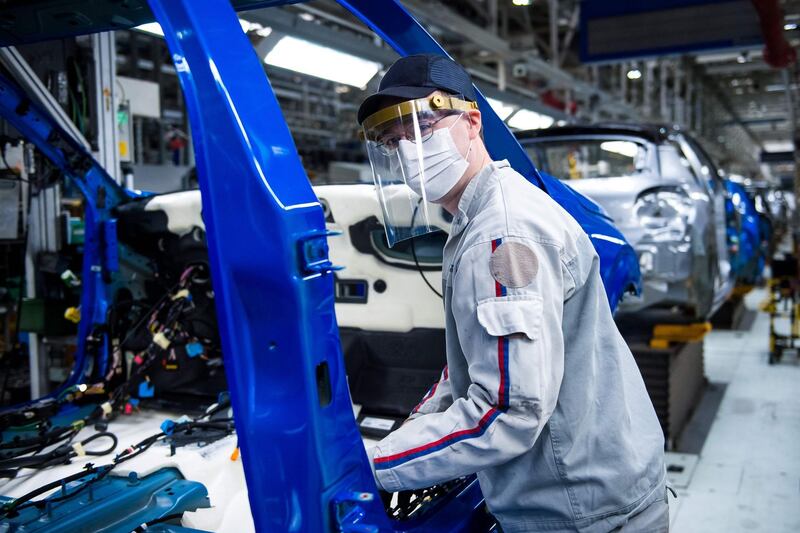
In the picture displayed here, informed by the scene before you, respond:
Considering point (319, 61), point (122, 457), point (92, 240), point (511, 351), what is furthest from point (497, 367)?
point (319, 61)

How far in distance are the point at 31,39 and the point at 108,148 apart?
8.15 feet

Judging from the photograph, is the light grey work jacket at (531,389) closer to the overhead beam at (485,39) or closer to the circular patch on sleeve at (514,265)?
the circular patch on sleeve at (514,265)

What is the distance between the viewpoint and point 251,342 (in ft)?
3.85

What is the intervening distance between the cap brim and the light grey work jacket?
21 cm

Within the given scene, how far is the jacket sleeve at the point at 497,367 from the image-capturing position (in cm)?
123

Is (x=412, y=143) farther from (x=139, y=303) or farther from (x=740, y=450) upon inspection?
(x=740, y=450)

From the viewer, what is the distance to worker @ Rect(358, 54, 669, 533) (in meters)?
1.25

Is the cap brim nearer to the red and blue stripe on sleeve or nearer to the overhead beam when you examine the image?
the red and blue stripe on sleeve

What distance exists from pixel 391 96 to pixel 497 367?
1.94 feet

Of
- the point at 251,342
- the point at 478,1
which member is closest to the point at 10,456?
the point at 251,342

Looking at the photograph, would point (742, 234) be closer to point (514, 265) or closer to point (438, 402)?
point (438, 402)

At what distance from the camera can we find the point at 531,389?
123 cm

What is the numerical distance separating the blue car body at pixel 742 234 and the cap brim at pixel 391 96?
20.6ft

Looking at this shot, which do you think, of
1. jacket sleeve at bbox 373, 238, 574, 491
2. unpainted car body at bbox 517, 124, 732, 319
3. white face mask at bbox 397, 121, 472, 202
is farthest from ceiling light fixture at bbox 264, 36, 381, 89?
jacket sleeve at bbox 373, 238, 574, 491
